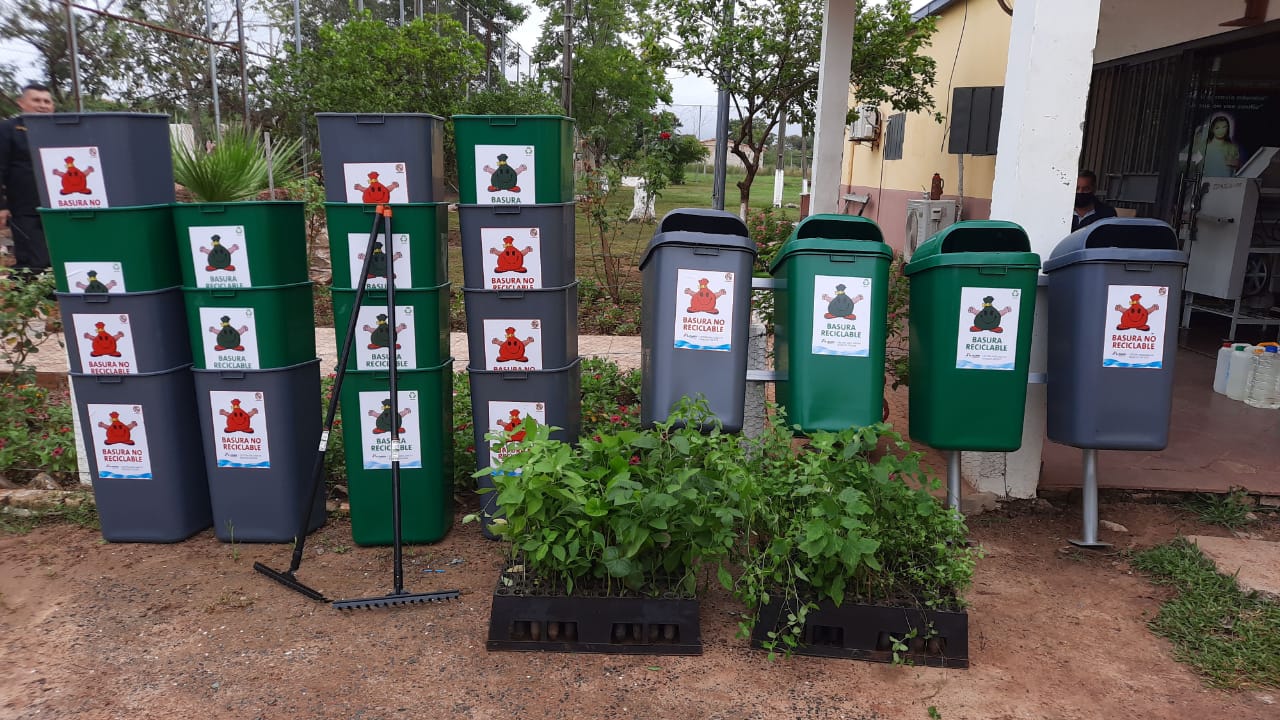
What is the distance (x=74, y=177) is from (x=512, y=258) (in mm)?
1997

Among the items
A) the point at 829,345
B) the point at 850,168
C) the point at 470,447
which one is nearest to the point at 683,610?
the point at 829,345

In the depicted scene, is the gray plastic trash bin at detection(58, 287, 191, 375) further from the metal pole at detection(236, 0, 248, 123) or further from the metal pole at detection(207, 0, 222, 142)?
the metal pole at detection(236, 0, 248, 123)

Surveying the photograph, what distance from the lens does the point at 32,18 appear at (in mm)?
8391

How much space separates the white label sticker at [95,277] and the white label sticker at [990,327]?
3.97m

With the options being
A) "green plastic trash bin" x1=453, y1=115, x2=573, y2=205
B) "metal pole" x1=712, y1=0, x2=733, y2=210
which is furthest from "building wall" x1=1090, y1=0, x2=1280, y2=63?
"green plastic trash bin" x1=453, y1=115, x2=573, y2=205

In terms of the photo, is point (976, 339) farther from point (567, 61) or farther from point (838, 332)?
point (567, 61)

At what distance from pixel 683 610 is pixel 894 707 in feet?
2.71

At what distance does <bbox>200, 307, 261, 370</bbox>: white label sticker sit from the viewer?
404 cm

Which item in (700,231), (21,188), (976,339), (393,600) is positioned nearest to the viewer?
(393,600)

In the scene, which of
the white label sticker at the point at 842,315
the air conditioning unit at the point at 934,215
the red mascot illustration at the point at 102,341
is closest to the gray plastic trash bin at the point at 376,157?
the red mascot illustration at the point at 102,341

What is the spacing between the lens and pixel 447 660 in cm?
328

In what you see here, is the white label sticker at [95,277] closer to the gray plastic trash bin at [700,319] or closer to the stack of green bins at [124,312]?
the stack of green bins at [124,312]

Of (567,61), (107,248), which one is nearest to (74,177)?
(107,248)

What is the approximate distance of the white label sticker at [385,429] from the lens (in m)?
4.11
